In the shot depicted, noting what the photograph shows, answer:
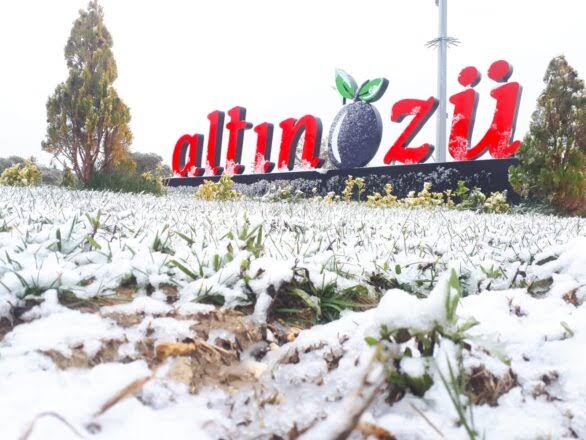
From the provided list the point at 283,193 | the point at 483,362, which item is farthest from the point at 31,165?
the point at 483,362

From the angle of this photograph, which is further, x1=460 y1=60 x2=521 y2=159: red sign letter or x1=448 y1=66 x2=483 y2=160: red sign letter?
x1=448 y1=66 x2=483 y2=160: red sign letter

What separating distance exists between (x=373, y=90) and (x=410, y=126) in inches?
82.1

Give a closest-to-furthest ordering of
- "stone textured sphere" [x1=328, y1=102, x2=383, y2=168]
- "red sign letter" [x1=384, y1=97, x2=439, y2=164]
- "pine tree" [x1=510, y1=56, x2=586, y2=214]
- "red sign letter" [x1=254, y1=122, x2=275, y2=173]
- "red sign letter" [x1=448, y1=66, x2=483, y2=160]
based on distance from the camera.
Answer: "pine tree" [x1=510, y1=56, x2=586, y2=214] → "red sign letter" [x1=448, y1=66, x2=483, y2=160] → "red sign letter" [x1=384, y1=97, x2=439, y2=164] → "stone textured sphere" [x1=328, y1=102, x2=383, y2=168] → "red sign letter" [x1=254, y1=122, x2=275, y2=173]

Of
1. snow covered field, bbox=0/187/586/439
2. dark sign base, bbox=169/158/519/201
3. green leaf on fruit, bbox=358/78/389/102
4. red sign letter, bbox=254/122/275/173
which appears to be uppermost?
green leaf on fruit, bbox=358/78/389/102

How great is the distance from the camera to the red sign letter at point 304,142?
55.4 ft

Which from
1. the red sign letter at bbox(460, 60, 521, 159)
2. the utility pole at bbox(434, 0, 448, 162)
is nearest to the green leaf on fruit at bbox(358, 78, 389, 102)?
the utility pole at bbox(434, 0, 448, 162)

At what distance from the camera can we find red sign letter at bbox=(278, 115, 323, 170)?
16891 mm

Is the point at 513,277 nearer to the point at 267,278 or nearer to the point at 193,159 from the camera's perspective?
the point at 267,278

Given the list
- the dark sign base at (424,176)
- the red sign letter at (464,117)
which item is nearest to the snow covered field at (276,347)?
the dark sign base at (424,176)

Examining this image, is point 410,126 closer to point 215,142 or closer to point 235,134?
point 235,134

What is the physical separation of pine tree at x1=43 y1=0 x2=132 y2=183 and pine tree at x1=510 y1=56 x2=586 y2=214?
1074 centimetres

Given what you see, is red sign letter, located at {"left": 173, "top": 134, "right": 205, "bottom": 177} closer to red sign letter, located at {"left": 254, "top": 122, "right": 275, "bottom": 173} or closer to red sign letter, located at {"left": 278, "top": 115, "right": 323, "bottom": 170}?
red sign letter, located at {"left": 254, "top": 122, "right": 275, "bottom": 173}

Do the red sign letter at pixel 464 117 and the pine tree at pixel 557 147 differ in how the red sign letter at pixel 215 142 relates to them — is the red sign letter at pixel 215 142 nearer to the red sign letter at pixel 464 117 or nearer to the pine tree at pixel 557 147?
the red sign letter at pixel 464 117

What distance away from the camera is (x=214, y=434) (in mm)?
1025
